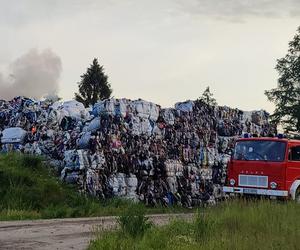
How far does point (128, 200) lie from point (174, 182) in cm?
277

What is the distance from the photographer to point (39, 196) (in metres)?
17.2

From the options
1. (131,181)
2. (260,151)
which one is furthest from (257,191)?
(131,181)

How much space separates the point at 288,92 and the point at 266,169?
40502mm

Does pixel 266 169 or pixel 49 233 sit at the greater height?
pixel 266 169

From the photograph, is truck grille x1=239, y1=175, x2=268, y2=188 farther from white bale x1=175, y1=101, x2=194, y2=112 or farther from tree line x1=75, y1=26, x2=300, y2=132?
tree line x1=75, y1=26, x2=300, y2=132

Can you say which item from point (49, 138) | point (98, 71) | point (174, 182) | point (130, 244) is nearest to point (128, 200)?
point (174, 182)

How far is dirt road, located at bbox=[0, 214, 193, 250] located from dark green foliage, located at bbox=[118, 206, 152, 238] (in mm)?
628

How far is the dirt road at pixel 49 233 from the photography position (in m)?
10.3

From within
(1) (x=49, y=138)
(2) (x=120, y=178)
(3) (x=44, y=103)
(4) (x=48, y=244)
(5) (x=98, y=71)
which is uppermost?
(5) (x=98, y=71)

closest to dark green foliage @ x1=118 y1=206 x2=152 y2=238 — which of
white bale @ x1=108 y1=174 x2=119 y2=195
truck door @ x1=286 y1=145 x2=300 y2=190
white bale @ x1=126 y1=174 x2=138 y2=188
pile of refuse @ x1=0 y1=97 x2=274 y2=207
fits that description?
truck door @ x1=286 y1=145 x2=300 y2=190

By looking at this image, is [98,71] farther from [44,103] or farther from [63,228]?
[63,228]

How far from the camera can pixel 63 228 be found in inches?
498

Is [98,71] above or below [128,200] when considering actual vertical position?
above

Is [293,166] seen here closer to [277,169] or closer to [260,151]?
[277,169]
